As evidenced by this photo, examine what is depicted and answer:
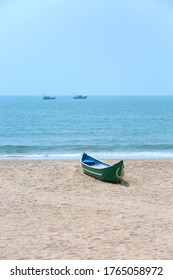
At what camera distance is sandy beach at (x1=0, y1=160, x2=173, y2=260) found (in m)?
8.89

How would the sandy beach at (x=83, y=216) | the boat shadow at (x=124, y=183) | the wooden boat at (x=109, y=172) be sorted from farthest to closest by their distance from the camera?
the wooden boat at (x=109, y=172), the boat shadow at (x=124, y=183), the sandy beach at (x=83, y=216)

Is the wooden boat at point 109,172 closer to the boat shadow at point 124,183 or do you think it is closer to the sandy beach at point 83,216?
the boat shadow at point 124,183

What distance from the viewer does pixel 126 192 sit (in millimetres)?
14961

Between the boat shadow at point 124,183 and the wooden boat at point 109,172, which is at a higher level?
the wooden boat at point 109,172

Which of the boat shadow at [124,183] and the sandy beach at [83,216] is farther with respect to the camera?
the boat shadow at [124,183]

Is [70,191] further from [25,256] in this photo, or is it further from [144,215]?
[25,256]

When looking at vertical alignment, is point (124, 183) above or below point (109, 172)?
below

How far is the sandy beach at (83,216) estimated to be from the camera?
350 inches

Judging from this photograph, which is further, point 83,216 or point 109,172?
point 109,172

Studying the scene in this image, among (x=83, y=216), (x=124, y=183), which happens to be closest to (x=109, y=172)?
(x=124, y=183)

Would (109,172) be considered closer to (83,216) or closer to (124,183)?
(124,183)

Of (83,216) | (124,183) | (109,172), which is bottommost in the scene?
(124,183)

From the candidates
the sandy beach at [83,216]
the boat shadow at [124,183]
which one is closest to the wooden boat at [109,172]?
the boat shadow at [124,183]

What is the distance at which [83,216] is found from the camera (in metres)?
11.6
